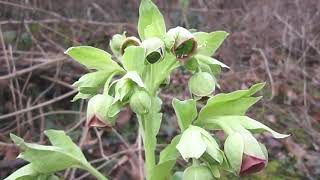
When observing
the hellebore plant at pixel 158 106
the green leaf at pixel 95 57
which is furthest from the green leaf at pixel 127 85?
the green leaf at pixel 95 57

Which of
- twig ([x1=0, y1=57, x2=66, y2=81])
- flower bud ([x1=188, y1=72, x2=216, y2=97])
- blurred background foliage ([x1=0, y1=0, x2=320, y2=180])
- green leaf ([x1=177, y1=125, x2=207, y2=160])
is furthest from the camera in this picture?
twig ([x1=0, y1=57, x2=66, y2=81])

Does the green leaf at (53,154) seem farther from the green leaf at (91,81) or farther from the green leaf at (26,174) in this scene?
the green leaf at (91,81)

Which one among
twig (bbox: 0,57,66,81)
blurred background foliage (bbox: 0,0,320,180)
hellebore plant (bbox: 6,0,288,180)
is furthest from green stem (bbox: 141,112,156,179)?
twig (bbox: 0,57,66,81)

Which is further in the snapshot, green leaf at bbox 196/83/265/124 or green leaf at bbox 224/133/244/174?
green leaf at bbox 196/83/265/124

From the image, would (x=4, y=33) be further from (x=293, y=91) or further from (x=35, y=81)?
(x=293, y=91)

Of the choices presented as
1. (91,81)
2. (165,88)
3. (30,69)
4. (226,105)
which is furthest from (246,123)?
(30,69)

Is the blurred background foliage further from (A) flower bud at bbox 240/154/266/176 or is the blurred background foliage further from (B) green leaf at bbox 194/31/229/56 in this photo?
(A) flower bud at bbox 240/154/266/176

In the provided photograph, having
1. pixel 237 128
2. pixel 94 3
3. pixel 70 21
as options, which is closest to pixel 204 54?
pixel 237 128
